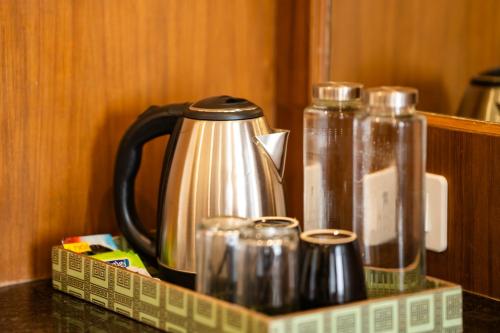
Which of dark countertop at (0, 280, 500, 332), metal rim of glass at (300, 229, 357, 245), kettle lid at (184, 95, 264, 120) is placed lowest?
dark countertop at (0, 280, 500, 332)

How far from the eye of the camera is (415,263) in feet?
3.18

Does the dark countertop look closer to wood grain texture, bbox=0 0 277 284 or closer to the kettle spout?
wood grain texture, bbox=0 0 277 284

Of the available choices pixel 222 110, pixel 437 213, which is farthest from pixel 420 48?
pixel 222 110

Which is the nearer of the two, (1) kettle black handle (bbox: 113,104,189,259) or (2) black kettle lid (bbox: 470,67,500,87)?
(1) kettle black handle (bbox: 113,104,189,259)

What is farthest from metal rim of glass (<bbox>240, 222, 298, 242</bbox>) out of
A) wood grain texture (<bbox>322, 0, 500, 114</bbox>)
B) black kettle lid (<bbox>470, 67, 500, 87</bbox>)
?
black kettle lid (<bbox>470, 67, 500, 87</bbox>)

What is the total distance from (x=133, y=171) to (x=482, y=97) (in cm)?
54

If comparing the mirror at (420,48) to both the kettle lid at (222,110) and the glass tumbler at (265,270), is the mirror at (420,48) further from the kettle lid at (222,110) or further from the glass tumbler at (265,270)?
the glass tumbler at (265,270)

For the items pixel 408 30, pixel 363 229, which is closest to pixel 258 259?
pixel 363 229

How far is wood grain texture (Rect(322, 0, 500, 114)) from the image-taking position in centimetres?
137

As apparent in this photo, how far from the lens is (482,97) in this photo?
53.1 inches

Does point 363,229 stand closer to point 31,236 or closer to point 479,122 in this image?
point 479,122

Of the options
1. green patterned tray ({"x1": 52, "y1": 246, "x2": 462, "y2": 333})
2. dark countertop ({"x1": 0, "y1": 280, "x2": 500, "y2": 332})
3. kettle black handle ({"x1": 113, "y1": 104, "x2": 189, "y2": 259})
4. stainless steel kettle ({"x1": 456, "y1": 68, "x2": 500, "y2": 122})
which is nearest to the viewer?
green patterned tray ({"x1": 52, "y1": 246, "x2": 462, "y2": 333})

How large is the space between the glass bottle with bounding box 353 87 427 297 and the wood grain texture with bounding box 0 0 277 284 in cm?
39

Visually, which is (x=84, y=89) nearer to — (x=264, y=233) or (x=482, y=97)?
(x=264, y=233)
